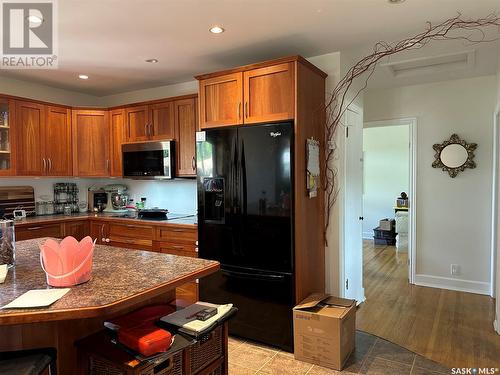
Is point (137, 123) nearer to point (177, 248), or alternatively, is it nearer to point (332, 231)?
point (177, 248)

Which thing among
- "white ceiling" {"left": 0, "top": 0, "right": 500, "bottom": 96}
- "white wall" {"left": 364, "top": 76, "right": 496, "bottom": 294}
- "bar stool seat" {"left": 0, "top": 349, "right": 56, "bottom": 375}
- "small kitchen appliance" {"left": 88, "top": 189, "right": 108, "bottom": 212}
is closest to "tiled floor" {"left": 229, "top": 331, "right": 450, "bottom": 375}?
"bar stool seat" {"left": 0, "top": 349, "right": 56, "bottom": 375}

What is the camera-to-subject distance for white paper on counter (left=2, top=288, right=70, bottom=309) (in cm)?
123

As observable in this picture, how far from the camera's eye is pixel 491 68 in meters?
3.71

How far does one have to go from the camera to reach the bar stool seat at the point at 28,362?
124cm

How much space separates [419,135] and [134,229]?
11.8ft

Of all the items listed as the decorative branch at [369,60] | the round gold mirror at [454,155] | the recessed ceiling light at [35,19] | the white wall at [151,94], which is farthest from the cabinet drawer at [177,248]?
the round gold mirror at [454,155]

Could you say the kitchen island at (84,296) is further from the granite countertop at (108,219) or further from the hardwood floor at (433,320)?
the hardwood floor at (433,320)

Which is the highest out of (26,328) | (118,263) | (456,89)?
(456,89)

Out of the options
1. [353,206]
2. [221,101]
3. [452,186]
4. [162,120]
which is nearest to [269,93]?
[221,101]

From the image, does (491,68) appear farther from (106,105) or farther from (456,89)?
(106,105)

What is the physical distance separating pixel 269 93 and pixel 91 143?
2.68 meters

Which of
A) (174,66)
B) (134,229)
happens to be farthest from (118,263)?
(174,66)

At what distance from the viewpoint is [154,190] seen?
179 inches

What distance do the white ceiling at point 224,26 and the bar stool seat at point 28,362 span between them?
2011mm
